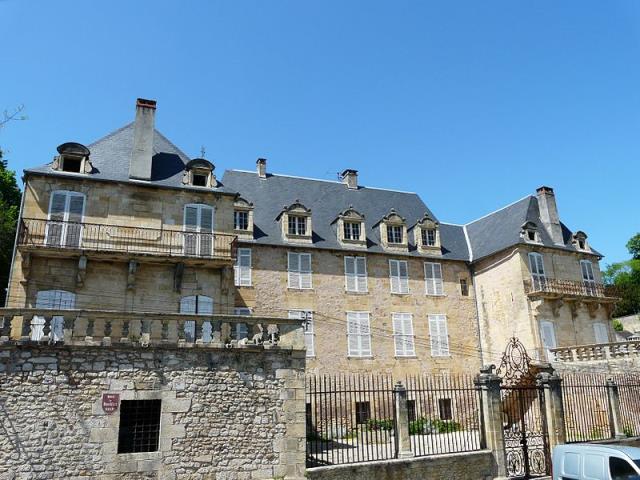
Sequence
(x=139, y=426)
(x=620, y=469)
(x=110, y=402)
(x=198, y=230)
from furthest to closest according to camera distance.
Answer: (x=198, y=230)
(x=139, y=426)
(x=110, y=402)
(x=620, y=469)

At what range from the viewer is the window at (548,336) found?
23219 mm

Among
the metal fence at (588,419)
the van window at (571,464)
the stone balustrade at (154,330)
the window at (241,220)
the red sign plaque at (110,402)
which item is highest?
the window at (241,220)

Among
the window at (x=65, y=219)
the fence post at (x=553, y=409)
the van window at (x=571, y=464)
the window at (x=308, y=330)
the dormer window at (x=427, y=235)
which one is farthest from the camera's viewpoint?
the dormer window at (x=427, y=235)

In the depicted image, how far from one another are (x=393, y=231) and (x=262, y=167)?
7465 millimetres

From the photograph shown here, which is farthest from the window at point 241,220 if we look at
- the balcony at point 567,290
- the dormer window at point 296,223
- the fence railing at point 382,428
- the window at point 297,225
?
the balcony at point 567,290

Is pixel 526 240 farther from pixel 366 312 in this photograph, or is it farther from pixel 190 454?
pixel 190 454

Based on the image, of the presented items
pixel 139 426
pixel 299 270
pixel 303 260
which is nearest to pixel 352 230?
pixel 303 260

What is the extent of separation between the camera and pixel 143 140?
59.8 feet

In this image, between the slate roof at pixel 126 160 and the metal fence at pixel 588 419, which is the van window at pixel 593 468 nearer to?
the metal fence at pixel 588 419

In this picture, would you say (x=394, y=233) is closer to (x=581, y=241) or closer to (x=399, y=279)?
(x=399, y=279)

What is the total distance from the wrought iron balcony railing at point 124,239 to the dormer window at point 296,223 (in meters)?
5.30

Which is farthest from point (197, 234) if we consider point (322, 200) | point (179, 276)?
point (322, 200)

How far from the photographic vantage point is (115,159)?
1819cm

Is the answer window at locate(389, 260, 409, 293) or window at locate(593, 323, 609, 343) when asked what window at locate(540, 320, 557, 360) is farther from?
window at locate(389, 260, 409, 293)
